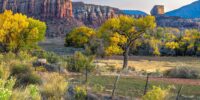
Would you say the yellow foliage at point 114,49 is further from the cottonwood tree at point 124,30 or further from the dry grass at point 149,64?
the dry grass at point 149,64

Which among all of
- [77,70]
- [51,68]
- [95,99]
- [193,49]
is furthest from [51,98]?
[193,49]

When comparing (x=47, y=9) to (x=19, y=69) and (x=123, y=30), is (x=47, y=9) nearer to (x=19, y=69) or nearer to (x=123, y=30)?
(x=123, y=30)

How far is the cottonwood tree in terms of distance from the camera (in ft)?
155

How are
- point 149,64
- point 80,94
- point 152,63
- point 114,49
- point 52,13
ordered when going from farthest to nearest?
1. point 52,13
2. point 152,63
3. point 149,64
4. point 114,49
5. point 80,94

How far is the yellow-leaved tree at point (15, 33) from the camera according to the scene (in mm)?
53378

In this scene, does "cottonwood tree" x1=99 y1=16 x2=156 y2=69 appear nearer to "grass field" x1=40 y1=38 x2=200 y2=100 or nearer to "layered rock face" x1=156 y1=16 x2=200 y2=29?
"grass field" x1=40 y1=38 x2=200 y2=100

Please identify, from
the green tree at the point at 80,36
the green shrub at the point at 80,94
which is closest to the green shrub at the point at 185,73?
the green shrub at the point at 80,94

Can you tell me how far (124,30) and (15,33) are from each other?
1494 centimetres

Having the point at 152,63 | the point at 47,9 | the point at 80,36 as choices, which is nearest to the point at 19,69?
the point at 152,63

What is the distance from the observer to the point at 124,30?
48.0 metres

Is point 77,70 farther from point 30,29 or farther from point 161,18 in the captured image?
point 161,18

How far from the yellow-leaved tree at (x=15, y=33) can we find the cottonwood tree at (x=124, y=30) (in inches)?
465

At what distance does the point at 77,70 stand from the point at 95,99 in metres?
20.9

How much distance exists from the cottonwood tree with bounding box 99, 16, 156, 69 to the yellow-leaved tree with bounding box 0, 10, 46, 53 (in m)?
11.8
